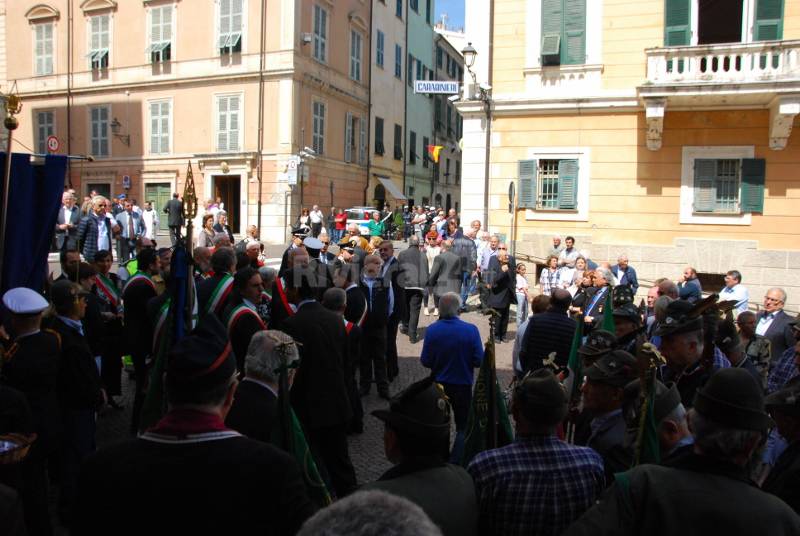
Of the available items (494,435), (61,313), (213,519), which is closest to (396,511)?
(213,519)

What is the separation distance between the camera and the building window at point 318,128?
29.1 meters

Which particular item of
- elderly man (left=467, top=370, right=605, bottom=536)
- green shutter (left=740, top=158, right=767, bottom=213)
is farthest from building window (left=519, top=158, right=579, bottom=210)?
elderly man (left=467, top=370, right=605, bottom=536)

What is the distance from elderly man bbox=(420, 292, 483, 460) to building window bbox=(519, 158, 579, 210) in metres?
11.2

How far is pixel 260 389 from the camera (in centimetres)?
375

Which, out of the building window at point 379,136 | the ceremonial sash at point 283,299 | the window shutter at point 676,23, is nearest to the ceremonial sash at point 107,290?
the ceremonial sash at point 283,299

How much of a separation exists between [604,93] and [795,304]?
6.64 metres

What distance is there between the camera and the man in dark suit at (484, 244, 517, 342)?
1203 centimetres

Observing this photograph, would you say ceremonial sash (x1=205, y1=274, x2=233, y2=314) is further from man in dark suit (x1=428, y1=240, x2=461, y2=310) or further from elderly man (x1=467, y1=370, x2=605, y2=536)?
man in dark suit (x1=428, y1=240, x2=461, y2=310)

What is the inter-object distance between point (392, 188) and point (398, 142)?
3597mm

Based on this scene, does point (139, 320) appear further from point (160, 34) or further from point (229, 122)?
point (160, 34)

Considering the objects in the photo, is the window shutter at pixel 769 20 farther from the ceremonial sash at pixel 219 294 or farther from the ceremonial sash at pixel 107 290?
the ceremonial sash at pixel 107 290

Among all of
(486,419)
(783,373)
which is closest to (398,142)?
(783,373)

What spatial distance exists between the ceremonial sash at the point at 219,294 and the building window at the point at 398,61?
3393cm

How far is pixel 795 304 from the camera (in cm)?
1498
